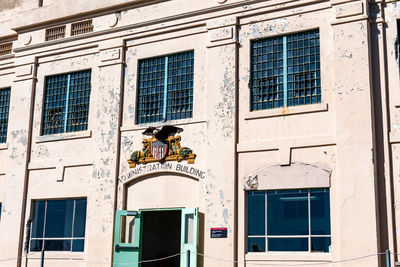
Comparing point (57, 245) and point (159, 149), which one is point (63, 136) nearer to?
point (57, 245)

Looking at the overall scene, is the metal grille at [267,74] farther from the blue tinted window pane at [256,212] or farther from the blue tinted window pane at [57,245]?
the blue tinted window pane at [57,245]

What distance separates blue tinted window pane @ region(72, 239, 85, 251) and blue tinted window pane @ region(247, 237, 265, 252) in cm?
531

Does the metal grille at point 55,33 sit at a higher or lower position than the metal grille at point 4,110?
higher

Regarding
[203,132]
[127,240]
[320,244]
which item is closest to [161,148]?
[203,132]

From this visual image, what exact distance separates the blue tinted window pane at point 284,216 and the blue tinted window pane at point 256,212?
0.61 ft

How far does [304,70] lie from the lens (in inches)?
587

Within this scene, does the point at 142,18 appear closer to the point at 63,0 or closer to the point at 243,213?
the point at 63,0

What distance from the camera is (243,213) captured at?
1473cm

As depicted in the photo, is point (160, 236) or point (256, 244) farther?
point (160, 236)

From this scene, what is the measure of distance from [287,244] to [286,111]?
337 cm

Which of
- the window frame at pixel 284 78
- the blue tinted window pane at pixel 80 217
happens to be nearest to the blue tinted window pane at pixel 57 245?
the blue tinted window pane at pixel 80 217

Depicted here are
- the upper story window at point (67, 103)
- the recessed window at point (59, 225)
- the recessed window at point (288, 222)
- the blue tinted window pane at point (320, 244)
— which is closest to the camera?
the blue tinted window pane at point (320, 244)

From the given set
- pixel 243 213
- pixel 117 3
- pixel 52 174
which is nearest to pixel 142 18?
pixel 117 3

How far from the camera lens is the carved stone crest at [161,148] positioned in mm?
15992
